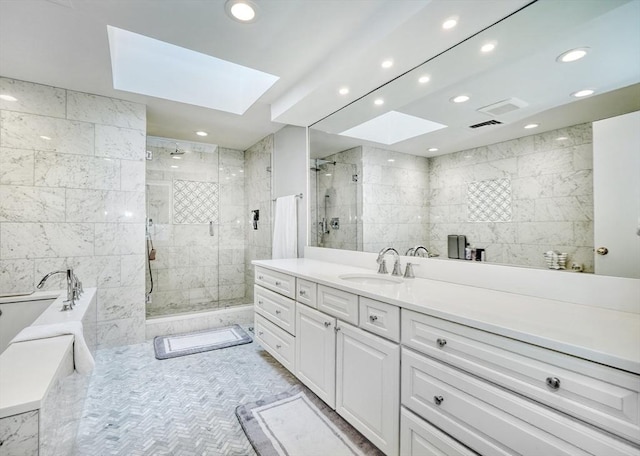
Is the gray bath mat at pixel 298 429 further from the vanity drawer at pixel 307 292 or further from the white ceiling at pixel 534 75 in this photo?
the white ceiling at pixel 534 75

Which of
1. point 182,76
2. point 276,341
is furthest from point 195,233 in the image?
point 276,341

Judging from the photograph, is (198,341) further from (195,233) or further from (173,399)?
(195,233)

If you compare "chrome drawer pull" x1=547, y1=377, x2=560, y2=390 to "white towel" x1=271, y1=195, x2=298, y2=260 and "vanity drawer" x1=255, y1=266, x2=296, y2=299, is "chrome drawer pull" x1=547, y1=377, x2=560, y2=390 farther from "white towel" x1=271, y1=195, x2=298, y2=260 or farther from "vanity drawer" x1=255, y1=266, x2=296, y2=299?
"white towel" x1=271, y1=195, x2=298, y2=260

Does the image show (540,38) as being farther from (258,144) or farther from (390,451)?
(258,144)

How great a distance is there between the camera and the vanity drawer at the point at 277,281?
2266 millimetres

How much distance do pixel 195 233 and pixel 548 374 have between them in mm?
4316

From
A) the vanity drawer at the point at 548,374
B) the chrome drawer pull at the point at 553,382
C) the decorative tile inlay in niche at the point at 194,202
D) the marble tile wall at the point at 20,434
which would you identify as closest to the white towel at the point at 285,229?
the decorative tile inlay in niche at the point at 194,202

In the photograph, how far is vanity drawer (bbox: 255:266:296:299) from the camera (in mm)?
2266

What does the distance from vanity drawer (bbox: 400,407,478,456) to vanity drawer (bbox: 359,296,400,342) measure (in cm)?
33

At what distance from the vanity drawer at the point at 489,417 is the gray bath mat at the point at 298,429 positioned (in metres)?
0.59

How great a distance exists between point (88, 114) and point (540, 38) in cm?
363

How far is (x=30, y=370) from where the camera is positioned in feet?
3.91

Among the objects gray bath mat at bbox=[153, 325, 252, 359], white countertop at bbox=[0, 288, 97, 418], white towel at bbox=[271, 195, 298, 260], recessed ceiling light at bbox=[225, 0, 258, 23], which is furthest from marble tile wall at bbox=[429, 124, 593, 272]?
gray bath mat at bbox=[153, 325, 252, 359]

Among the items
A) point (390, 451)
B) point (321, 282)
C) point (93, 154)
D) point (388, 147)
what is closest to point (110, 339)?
point (93, 154)
